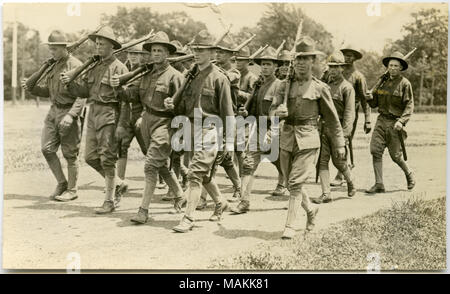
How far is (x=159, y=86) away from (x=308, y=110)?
212 cm

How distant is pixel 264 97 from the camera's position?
9797mm

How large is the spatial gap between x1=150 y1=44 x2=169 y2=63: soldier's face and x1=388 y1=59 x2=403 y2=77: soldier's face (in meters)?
3.89

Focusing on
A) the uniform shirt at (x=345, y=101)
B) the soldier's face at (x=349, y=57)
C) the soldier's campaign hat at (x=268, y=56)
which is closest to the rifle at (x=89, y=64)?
the soldier's campaign hat at (x=268, y=56)

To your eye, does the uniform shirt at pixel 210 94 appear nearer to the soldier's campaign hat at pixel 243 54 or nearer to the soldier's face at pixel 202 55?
the soldier's face at pixel 202 55

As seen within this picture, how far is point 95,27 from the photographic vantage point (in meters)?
9.66

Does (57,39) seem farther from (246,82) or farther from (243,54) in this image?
(243,54)

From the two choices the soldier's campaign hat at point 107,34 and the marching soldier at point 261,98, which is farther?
the marching soldier at point 261,98

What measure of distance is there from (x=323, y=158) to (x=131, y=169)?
4.60 metres

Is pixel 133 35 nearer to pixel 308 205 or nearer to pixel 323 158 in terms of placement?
pixel 323 158

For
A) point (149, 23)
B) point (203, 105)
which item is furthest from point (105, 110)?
point (149, 23)

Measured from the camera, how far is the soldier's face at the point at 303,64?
323 inches

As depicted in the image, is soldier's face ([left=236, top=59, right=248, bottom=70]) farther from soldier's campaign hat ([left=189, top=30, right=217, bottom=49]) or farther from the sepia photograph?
soldier's campaign hat ([left=189, top=30, right=217, bottom=49])

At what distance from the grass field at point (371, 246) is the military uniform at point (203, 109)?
3.54 feet

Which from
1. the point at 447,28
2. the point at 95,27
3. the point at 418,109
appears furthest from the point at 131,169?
the point at 447,28
